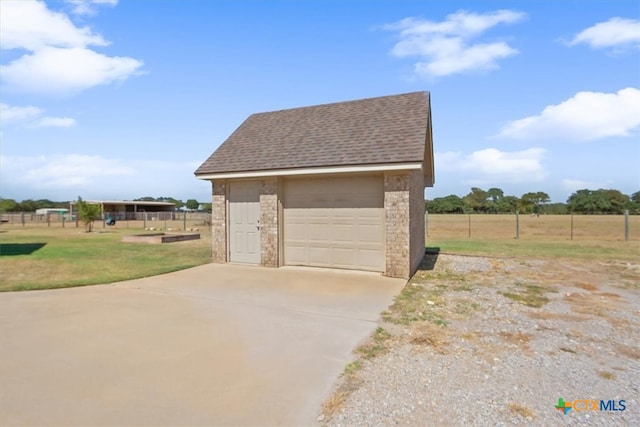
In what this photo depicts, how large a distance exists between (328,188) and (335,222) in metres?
0.96

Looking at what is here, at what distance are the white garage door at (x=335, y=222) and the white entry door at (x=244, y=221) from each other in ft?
3.09

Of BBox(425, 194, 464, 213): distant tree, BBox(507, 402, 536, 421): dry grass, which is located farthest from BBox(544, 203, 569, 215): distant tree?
BBox(507, 402, 536, 421): dry grass

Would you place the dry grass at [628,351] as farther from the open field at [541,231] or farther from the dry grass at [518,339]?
the open field at [541,231]

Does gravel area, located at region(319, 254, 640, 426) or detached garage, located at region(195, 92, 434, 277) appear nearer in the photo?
gravel area, located at region(319, 254, 640, 426)

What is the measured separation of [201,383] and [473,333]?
11.5 feet

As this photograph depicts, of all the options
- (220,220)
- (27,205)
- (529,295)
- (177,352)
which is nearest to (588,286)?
(529,295)

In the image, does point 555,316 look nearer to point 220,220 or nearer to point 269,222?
point 269,222

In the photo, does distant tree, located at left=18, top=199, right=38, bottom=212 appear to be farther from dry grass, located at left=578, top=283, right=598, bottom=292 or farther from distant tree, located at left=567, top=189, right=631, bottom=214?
distant tree, located at left=567, top=189, right=631, bottom=214

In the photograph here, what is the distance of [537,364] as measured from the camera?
11.9 ft

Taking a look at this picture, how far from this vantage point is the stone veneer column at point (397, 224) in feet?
26.7

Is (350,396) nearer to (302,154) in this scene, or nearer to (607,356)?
(607,356)

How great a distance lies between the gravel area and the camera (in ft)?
8.91

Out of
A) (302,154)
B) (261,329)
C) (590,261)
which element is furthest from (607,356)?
(590,261)

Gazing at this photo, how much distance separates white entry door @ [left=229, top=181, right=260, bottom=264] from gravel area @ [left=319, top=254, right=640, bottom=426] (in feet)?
16.7
